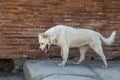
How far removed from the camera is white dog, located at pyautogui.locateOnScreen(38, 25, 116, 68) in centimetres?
752

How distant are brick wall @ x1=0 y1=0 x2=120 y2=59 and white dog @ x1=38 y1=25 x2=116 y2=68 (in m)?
0.71

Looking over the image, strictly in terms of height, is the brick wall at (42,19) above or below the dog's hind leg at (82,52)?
above

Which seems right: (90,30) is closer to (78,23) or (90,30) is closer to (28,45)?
(78,23)

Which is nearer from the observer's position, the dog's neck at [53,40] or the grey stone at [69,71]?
the grey stone at [69,71]

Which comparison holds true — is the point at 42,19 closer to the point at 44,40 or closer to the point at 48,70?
the point at 44,40

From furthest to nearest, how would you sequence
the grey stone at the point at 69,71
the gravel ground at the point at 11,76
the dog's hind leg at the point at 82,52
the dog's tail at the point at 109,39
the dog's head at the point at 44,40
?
1. the gravel ground at the point at 11,76
2. the dog's hind leg at the point at 82,52
3. the dog's tail at the point at 109,39
4. the dog's head at the point at 44,40
5. the grey stone at the point at 69,71

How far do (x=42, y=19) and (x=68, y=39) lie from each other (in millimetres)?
1022

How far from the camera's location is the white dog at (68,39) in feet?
24.7

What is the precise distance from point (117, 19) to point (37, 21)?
1.73m

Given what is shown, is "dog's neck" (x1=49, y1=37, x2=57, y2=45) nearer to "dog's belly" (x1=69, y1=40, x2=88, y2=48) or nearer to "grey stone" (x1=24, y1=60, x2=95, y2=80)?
"dog's belly" (x1=69, y1=40, x2=88, y2=48)

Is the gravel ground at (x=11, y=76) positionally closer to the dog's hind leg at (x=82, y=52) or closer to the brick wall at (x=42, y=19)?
the brick wall at (x=42, y=19)

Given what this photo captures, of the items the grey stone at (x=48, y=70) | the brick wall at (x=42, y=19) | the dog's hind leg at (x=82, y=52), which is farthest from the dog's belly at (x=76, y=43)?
the brick wall at (x=42, y=19)

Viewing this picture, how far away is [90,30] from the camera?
8016 mm

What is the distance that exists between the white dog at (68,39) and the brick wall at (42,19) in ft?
2.33
